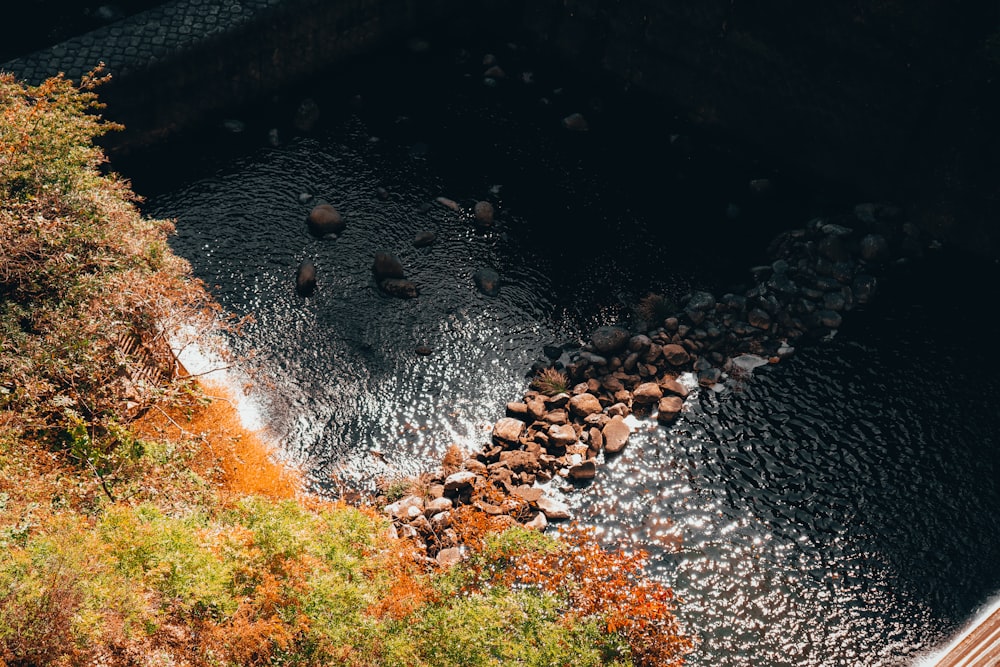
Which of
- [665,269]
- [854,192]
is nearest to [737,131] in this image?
[854,192]

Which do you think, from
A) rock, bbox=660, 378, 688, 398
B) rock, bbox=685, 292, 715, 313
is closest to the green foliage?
rock, bbox=660, 378, 688, 398

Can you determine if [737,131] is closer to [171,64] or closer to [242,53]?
[242,53]

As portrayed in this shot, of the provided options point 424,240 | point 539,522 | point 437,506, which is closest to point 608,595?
point 539,522

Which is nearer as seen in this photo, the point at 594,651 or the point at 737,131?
the point at 594,651

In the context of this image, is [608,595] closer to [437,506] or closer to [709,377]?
[437,506]

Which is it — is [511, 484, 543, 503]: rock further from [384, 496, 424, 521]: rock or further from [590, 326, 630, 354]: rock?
[590, 326, 630, 354]: rock

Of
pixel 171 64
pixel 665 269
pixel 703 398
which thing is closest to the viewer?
pixel 703 398

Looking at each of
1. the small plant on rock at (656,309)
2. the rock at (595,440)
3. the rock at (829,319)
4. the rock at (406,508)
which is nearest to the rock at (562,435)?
the rock at (595,440)
